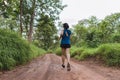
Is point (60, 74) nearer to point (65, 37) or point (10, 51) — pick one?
point (65, 37)

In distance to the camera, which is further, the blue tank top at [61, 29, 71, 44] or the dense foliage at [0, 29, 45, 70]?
the dense foliage at [0, 29, 45, 70]

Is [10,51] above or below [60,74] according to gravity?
above

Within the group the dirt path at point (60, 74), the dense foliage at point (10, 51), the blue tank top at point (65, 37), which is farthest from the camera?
the dense foliage at point (10, 51)

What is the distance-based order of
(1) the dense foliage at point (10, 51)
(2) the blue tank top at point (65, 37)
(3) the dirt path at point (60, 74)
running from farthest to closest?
(1) the dense foliage at point (10, 51) → (2) the blue tank top at point (65, 37) → (3) the dirt path at point (60, 74)

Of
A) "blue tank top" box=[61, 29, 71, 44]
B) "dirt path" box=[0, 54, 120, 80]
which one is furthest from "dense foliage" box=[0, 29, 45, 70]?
"blue tank top" box=[61, 29, 71, 44]

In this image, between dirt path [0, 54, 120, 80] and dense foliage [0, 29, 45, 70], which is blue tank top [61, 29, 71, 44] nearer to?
dirt path [0, 54, 120, 80]

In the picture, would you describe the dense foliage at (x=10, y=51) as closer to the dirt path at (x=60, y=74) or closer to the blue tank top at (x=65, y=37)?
the dirt path at (x=60, y=74)

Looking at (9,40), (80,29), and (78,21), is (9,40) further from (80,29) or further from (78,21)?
(78,21)

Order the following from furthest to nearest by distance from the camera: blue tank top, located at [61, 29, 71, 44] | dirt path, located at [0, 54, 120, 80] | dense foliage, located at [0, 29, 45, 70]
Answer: dense foliage, located at [0, 29, 45, 70] < blue tank top, located at [61, 29, 71, 44] < dirt path, located at [0, 54, 120, 80]

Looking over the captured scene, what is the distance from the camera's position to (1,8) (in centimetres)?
1997

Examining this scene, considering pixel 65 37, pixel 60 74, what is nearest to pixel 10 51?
pixel 65 37

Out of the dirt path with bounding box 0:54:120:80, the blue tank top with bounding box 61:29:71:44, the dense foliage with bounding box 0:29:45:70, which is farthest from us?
the dense foliage with bounding box 0:29:45:70

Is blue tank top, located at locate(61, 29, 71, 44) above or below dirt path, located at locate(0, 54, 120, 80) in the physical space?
above

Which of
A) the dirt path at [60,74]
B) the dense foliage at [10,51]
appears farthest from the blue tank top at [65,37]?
the dense foliage at [10,51]
